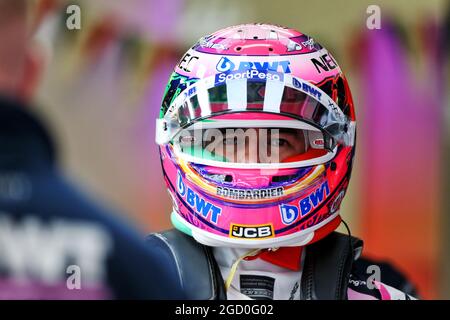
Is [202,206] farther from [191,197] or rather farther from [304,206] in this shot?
[304,206]

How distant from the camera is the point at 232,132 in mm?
2334

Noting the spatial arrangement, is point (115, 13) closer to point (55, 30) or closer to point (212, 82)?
point (55, 30)

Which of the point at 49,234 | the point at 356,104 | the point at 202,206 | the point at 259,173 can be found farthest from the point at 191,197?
the point at 49,234

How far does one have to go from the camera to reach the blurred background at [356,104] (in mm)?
2988

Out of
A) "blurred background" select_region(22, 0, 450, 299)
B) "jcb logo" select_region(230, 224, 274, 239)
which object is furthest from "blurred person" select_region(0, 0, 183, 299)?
"blurred background" select_region(22, 0, 450, 299)

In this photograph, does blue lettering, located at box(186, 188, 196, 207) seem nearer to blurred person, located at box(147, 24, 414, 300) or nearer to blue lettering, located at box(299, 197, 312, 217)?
blurred person, located at box(147, 24, 414, 300)

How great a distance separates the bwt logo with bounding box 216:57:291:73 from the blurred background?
63 centimetres

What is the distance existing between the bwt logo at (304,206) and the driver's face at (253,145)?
11cm

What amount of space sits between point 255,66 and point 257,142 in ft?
0.61

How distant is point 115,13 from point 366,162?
92 centimetres

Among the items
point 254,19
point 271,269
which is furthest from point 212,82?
point 254,19

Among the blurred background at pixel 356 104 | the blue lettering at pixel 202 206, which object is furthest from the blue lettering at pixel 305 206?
the blurred background at pixel 356 104

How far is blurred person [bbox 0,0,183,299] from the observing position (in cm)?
119

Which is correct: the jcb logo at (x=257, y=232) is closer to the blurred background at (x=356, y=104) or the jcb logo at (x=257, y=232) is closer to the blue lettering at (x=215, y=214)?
the blue lettering at (x=215, y=214)
